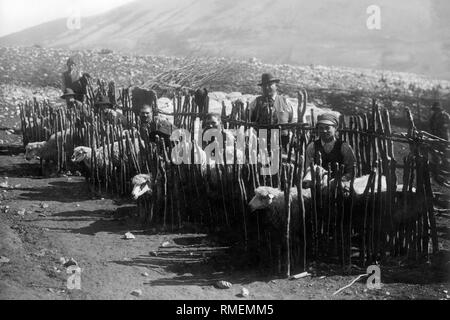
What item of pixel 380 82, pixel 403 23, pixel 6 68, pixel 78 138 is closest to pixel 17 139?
pixel 78 138

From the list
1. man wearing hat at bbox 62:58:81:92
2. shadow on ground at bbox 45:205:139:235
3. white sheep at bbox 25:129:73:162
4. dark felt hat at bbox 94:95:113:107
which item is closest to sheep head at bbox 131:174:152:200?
shadow on ground at bbox 45:205:139:235

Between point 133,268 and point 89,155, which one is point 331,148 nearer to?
point 133,268

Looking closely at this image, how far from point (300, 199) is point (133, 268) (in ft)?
5.38

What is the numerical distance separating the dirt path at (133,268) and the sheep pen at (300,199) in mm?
220

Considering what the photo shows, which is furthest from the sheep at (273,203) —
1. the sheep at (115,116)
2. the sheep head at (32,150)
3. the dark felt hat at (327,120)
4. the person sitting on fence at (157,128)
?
the sheep head at (32,150)

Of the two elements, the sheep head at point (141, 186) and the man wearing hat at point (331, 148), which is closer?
the man wearing hat at point (331, 148)

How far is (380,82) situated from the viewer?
1596 cm

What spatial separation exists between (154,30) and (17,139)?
28.6 meters

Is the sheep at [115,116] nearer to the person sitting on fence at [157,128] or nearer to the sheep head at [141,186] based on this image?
the person sitting on fence at [157,128]

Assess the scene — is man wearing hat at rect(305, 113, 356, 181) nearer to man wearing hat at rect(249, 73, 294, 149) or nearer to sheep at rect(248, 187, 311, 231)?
sheep at rect(248, 187, 311, 231)

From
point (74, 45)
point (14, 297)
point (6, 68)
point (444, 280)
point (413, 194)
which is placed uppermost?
point (74, 45)

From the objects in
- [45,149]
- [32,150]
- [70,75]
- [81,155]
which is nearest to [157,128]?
[81,155]

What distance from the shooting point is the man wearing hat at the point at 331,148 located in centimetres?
545

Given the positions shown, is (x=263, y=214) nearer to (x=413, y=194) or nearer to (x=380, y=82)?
(x=413, y=194)
